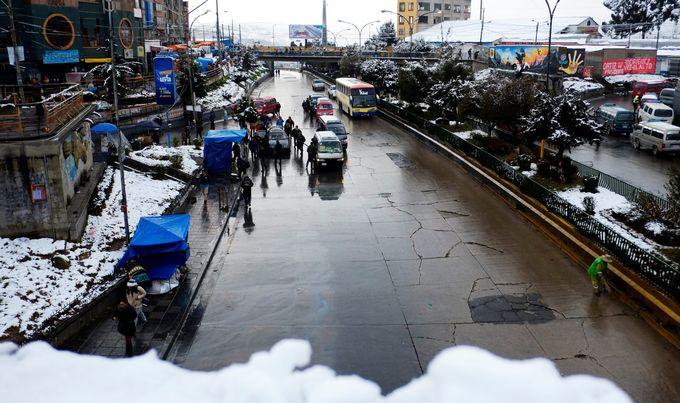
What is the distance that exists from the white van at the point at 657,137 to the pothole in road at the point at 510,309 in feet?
62.4

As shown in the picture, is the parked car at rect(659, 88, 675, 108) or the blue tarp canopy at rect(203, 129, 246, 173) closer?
the blue tarp canopy at rect(203, 129, 246, 173)

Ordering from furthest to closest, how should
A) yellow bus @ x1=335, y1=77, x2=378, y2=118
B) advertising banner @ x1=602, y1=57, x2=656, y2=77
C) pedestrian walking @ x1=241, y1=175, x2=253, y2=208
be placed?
advertising banner @ x1=602, y1=57, x2=656, y2=77, yellow bus @ x1=335, y1=77, x2=378, y2=118, pedestrian walking @ x1=241, y1=175, x2=253, y2=208

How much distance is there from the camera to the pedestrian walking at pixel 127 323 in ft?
35.4

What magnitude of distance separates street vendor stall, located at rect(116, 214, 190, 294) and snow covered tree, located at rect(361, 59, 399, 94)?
146ft

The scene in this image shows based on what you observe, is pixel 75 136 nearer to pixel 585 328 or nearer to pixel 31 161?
pixel 31 161

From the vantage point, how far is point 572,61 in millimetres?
53219

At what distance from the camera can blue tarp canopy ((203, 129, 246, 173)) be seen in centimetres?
2527

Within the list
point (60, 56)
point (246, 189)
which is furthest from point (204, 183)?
point (60, 56)

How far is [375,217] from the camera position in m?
19.7

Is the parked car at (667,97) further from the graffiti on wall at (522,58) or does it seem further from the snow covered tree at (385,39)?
the snow covered tree at (385,39)

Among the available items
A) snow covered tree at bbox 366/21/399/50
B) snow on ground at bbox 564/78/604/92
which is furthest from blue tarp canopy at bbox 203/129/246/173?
snow covered tree at bbox 366/21/399/50

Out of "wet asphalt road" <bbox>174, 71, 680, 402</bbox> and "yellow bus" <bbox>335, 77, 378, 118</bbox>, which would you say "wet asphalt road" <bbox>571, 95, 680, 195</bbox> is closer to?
"wet asphalt road" <bbox>174, 71, 680, 402</bbox>

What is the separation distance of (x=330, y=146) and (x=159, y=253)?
14726mm

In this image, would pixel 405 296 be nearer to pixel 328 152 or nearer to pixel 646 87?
pixel 328 152
